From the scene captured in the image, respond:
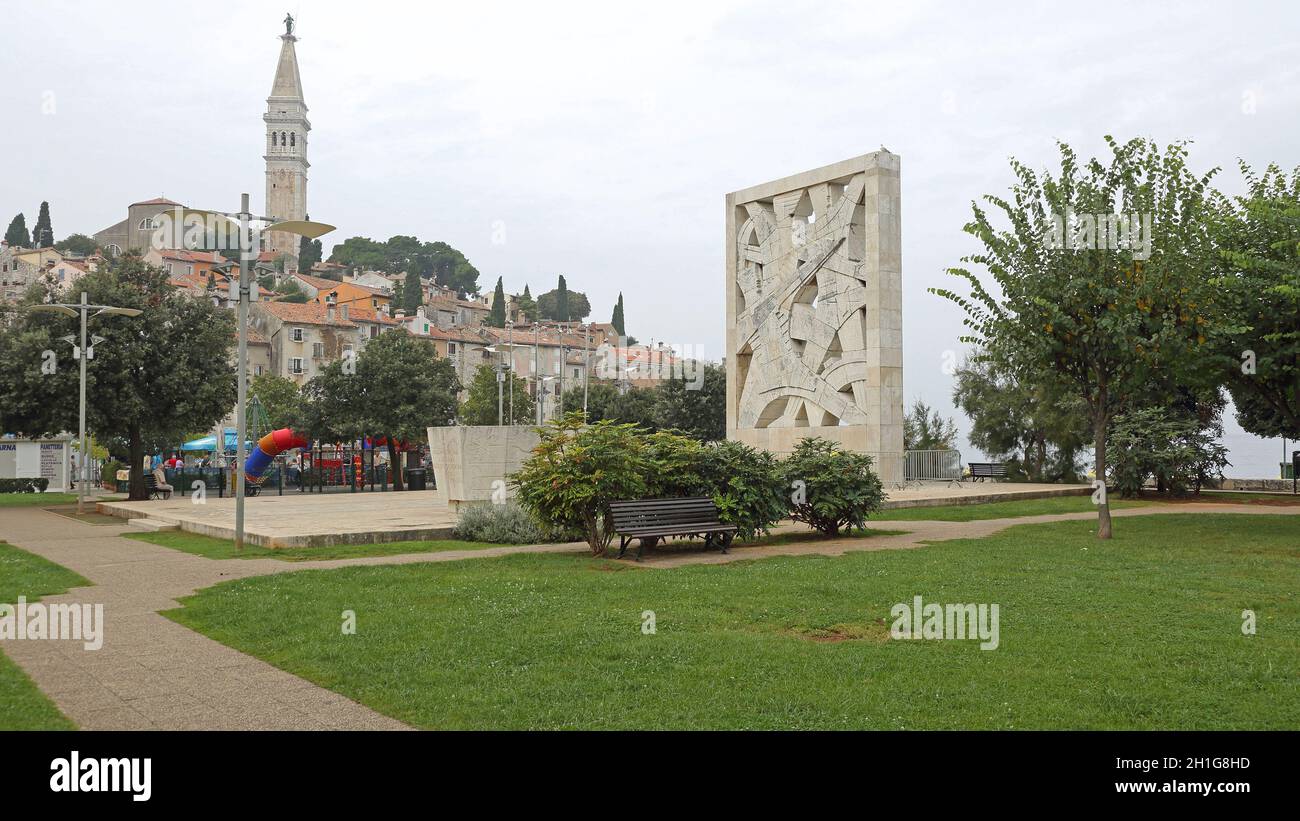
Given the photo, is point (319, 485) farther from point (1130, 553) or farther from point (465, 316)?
point (465, 316)

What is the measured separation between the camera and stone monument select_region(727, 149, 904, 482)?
2873 centimetres

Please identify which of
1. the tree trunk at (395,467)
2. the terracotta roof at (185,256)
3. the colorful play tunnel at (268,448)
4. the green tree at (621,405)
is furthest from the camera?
the terracotta roof at (185,256)

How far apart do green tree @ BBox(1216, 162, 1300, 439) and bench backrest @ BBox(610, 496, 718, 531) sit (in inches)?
391

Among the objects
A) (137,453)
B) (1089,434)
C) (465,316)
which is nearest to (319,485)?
(137,453)

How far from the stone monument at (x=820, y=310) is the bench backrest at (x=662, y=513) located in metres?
13.1

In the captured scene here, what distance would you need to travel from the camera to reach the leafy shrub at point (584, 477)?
1560 cm

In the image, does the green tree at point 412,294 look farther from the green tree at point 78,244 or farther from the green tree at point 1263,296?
the green tree at point 1263,296

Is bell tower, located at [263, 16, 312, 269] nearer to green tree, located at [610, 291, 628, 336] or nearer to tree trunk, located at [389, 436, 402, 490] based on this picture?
green tree, located at [610, 291, 628, 336]

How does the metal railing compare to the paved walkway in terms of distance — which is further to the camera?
the metal railing

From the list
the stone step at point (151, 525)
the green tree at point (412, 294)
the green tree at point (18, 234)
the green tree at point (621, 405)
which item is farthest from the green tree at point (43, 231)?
the stone step at point (151, 525)

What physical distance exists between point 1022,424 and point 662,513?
29955mm
